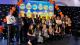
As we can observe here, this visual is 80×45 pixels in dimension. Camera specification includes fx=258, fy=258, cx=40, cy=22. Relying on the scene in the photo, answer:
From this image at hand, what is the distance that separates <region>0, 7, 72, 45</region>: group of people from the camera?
9148 mm

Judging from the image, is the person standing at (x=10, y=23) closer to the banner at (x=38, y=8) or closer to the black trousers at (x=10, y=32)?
the black trousers at (x=10, y=32)

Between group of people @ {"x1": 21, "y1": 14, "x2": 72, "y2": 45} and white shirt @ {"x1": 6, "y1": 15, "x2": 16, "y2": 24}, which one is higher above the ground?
white shirt @ {"x1": 6, "y1": 15, "x2": 16, "y2": 24}

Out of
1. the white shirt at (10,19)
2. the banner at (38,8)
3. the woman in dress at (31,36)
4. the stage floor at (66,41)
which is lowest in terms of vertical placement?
the stage floor at (66,41)

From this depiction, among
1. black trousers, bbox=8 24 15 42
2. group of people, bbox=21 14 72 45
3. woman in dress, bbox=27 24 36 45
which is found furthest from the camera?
group of people, bbox=21 14 72 45

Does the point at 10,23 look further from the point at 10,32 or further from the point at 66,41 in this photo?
the point at 66,41

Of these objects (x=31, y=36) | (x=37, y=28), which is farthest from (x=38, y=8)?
(x=31, y=36)

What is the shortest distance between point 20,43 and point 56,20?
172 cm

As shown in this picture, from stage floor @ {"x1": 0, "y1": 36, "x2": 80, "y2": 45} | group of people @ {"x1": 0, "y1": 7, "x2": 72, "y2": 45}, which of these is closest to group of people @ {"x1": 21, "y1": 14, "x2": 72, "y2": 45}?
group of people @ {"x1": 0, "y1": 7, "x2": 72, "y2": 45}

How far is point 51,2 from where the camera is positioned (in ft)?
31.6

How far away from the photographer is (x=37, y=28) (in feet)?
31.6

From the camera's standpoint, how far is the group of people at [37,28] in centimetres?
915

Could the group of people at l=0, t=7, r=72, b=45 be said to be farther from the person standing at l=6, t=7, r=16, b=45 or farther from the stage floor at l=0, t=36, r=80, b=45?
the stage floor at l=0, t=36, r=80, b=45

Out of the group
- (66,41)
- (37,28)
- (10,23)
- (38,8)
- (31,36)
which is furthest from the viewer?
(66,41)

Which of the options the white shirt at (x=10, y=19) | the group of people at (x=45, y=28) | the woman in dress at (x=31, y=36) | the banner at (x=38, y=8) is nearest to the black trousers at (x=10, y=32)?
the white shirt at (x=10, y=19)
